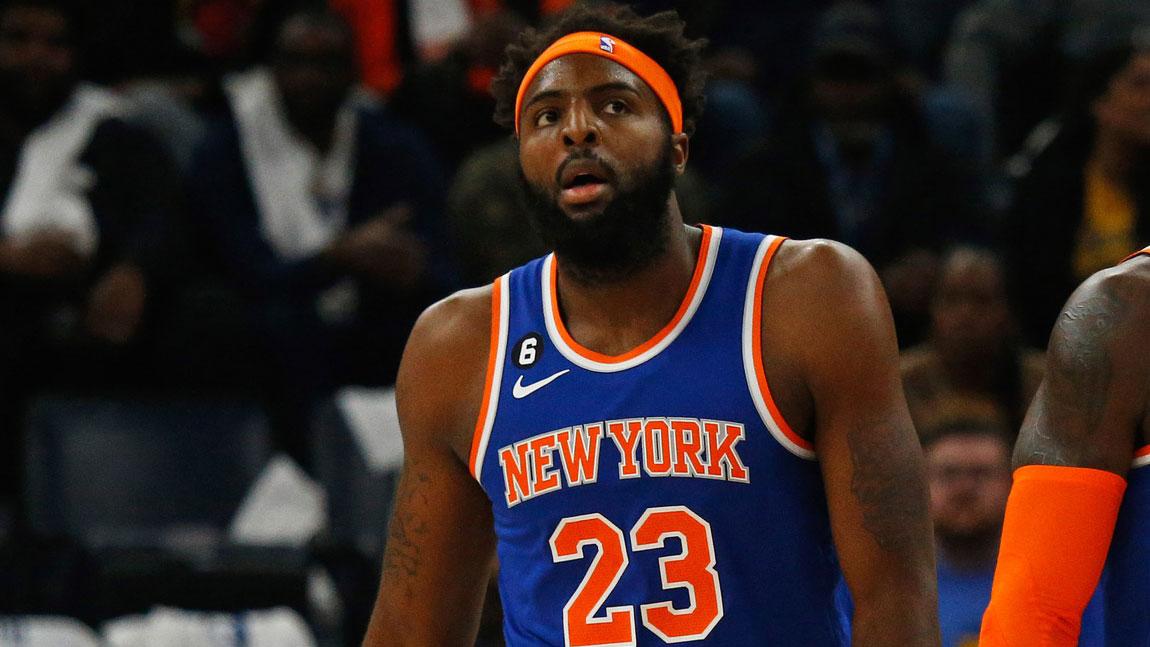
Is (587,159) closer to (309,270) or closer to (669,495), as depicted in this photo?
(669,495)

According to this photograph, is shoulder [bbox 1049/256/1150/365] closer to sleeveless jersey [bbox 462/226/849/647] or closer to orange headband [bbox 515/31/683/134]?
sleeveless jersey [bbox 462/226/849/647]

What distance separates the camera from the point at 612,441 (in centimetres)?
321

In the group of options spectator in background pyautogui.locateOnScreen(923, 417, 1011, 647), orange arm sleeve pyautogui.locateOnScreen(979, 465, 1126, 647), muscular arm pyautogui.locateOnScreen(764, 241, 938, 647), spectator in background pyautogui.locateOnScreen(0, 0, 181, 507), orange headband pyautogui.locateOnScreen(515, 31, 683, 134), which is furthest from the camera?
spectator in background pyautogui.locateOnScreen(0, 0, 181, 507)

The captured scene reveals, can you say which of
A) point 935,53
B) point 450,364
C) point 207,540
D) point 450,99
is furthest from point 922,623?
point 935,53

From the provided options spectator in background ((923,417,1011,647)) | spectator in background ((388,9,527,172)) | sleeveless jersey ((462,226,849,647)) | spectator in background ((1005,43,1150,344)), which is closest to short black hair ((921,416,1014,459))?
spectator in background ((923,417,1011,647))

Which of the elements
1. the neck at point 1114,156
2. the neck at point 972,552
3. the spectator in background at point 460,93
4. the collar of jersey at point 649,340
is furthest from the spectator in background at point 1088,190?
the collar of jersey at point 649,340

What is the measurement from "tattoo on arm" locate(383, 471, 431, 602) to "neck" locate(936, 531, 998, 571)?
2784mm

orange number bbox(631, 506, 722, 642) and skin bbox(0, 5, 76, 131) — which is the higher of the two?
skin bbox(0, 5, 76, 131)

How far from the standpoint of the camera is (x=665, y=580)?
3.17 meters

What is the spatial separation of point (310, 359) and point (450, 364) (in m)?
3.63

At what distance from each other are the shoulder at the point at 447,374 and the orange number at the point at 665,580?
1.23 feet

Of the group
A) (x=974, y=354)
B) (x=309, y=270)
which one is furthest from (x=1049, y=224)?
(x=309, y=270)

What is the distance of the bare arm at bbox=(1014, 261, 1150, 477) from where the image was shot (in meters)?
2.85

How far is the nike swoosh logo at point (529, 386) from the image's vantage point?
3.32m
